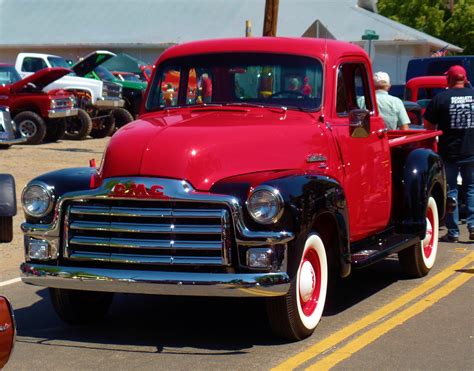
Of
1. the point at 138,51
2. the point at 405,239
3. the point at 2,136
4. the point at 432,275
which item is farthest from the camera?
the point at 138,51

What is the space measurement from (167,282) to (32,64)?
80.6ft

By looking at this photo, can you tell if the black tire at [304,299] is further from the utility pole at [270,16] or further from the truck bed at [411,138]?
the utility pole at [270,16]

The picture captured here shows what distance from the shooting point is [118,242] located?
7.09 m

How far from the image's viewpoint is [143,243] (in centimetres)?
702

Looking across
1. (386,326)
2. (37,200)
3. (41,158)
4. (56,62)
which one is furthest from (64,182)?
(56,62)

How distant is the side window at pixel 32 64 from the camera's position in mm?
30406

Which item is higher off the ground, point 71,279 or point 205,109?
point 205,109

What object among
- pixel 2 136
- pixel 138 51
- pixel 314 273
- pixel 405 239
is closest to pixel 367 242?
pixel 405 239

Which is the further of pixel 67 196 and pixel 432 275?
pixel 432 275

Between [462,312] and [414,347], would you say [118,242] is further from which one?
[462,312]

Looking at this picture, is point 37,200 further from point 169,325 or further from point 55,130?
point 55,130

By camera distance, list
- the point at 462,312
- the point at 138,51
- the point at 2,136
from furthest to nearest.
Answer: the point at 138,51, the point at 2,136, the point at 462,312

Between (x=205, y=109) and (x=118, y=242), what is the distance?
169 centimetres

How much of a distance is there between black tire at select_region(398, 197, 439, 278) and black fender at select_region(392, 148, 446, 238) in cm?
25
